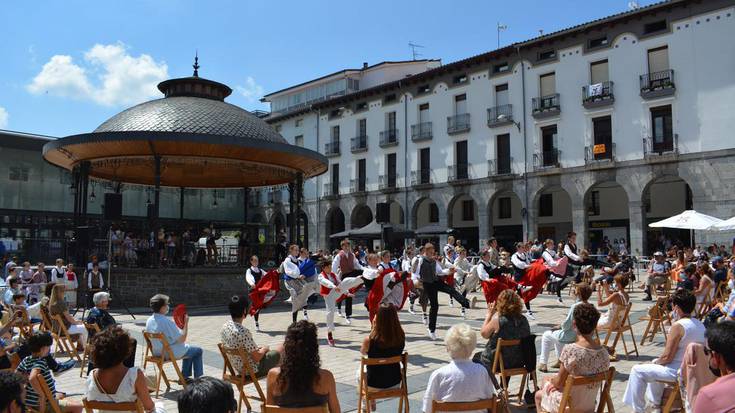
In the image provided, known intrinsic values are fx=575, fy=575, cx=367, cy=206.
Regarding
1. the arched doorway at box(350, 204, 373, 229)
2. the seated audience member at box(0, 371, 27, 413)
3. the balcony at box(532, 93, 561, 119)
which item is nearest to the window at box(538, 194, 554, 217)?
the balcony at box(532, 93, 561, 119)

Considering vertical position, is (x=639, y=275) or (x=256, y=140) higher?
(x=256, y=140)

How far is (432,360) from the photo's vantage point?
8.83m

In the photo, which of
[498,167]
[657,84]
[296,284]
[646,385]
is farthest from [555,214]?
[646,385]

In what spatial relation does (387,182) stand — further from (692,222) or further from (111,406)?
(111,406)

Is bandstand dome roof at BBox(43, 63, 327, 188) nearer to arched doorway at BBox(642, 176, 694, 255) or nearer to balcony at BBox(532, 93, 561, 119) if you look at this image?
balcony at BBox(532, 93, 561, 119)

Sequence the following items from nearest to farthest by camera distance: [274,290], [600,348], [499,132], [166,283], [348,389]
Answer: [600,348]
[348,389]
[274,290]
[166,283]
[499,132]

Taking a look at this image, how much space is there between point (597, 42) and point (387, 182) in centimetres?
1636

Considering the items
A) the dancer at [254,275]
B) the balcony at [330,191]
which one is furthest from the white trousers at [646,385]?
the balcony at [330,191]

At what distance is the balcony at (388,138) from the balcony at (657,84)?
16475mm

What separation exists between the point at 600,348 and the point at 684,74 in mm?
27620

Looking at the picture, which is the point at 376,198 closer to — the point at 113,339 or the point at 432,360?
the point at 432,360

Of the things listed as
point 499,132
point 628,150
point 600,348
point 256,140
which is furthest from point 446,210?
point 600,348

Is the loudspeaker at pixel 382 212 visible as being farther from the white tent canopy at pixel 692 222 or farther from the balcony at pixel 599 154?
the balcony at pixel 599 154

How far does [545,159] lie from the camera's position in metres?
33.2
